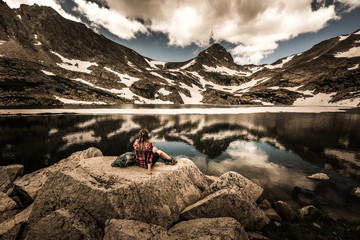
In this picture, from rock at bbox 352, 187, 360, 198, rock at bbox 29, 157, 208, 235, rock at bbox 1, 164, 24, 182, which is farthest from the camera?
rock at bbox 1, 164, 24, 182

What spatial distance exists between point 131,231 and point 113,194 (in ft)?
5.24

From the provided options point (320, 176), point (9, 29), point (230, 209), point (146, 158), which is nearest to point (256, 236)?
point (230, 209)

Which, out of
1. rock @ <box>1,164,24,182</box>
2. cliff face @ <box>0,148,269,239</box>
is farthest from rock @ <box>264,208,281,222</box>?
rock @ <box>1,164,24,182</box>

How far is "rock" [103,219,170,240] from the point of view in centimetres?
452

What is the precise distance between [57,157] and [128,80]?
663ft

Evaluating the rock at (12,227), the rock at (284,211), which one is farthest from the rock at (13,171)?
the rock at (284,211)

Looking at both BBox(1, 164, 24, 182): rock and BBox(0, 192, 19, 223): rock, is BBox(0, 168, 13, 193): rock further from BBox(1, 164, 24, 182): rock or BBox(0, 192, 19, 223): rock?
BBox(1, 164, 24, 182): rock

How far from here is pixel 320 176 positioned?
462 inches

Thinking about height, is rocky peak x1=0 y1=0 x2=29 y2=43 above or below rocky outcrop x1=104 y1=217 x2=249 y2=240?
above

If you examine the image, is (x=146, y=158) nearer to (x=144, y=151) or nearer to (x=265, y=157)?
(x=144, y=151)

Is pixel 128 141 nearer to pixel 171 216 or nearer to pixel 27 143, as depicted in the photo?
pixel 27 143

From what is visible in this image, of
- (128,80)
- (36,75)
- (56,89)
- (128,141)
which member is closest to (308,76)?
(128,80)

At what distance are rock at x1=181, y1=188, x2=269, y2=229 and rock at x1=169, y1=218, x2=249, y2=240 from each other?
2.09ft

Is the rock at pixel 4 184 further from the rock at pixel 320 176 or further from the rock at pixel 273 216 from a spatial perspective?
the rock at pixel 320 176
